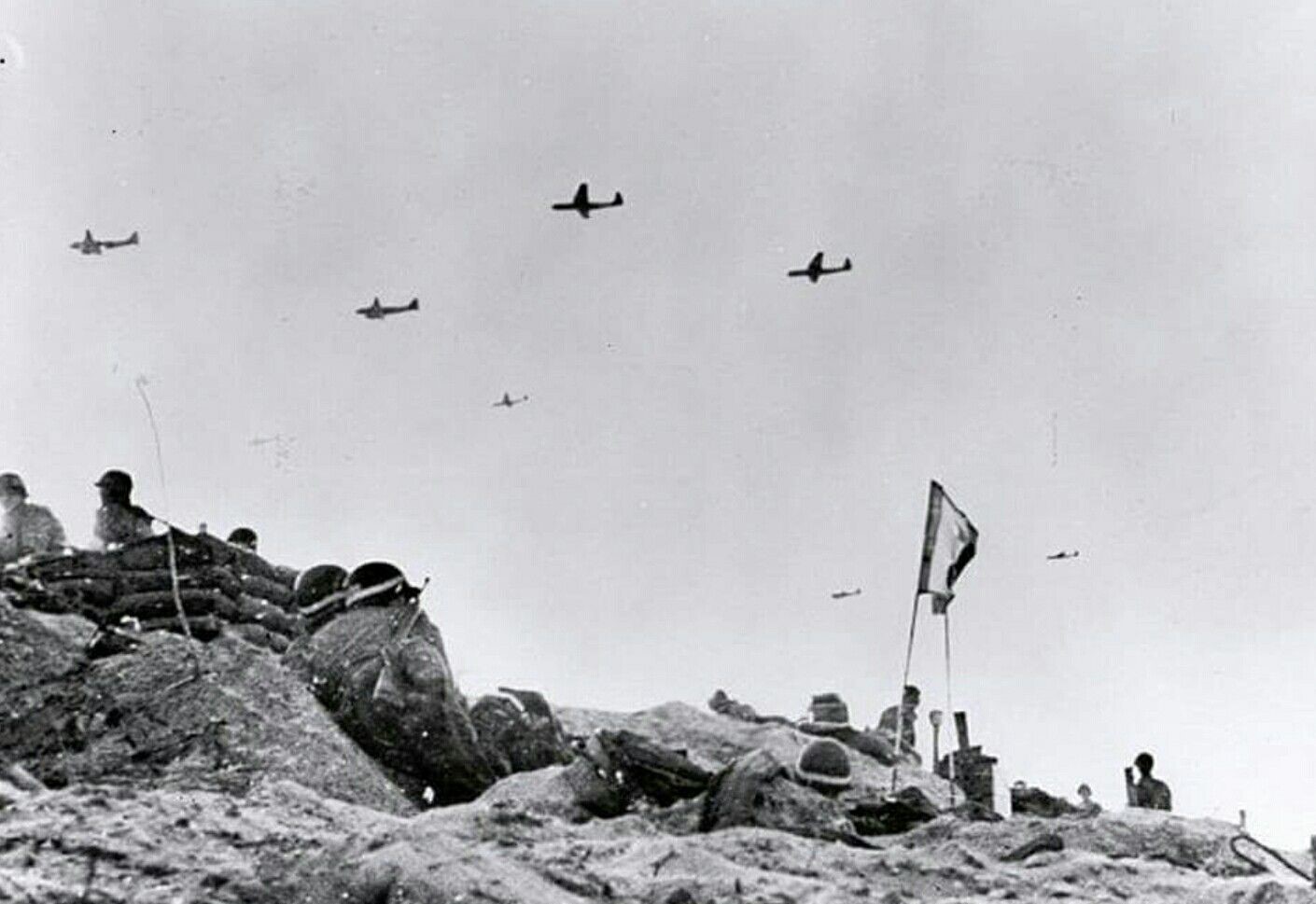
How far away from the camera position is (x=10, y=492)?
12789 mm

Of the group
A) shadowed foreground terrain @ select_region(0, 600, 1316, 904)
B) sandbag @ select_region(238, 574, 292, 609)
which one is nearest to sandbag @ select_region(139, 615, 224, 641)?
shadowed foreground terrain @ select_region(0, 600, 1316, 904)

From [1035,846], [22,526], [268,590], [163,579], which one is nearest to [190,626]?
[163,579]

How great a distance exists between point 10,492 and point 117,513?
44.4 inches

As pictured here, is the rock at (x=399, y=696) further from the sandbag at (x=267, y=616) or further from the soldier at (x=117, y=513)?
the soldier at (x=117, y=513)

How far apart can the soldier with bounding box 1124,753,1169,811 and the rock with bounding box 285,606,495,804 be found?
6044 mm

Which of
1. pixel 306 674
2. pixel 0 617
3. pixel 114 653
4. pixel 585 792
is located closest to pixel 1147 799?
pixel 585 792

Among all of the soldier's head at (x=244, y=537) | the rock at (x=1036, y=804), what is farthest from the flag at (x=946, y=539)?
the soldier's head at (x=244, y=537)

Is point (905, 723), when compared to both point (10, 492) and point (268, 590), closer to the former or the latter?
point (268, 590)

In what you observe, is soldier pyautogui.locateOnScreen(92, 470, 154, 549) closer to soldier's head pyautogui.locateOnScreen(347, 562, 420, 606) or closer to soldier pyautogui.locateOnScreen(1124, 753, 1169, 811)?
soldier's head pyautogui.locateOnScreen(347, 562, 420, 606)

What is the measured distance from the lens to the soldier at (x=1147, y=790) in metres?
13.7

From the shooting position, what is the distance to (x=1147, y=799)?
13680mm

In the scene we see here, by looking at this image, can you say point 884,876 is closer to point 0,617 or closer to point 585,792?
point 585,792

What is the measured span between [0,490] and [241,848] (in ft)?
22.5

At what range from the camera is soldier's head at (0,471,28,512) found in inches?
502
